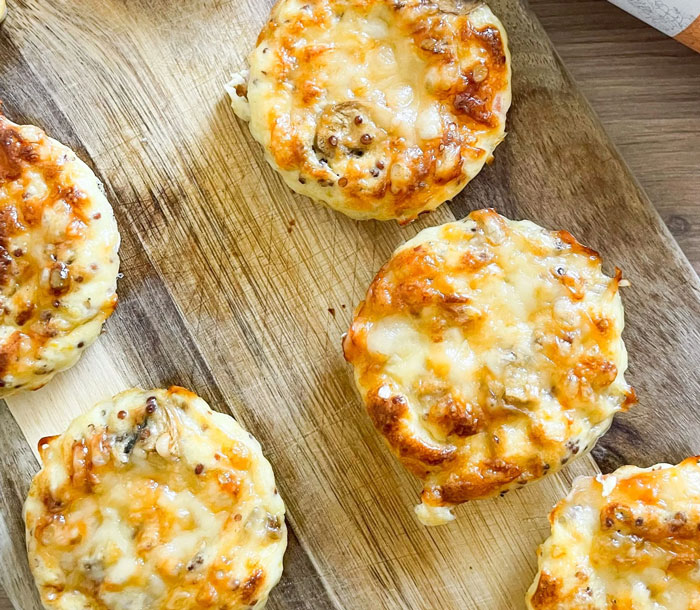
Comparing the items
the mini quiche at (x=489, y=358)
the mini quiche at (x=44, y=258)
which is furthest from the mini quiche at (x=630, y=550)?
the mini quiche at (x=44, y=258)

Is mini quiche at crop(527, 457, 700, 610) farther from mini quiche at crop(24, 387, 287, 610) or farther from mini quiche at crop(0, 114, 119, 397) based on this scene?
mini quiche at crop(0, 114, 119, 397)

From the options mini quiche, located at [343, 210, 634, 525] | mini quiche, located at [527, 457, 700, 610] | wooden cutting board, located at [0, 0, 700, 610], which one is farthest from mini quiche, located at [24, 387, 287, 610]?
mini quiche, located at [527, 457, 700, 610]

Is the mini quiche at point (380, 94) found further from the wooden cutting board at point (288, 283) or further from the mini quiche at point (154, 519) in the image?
the mini quiche at point (154, 519)

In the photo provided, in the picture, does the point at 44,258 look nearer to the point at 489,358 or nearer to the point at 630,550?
the point at 489,358

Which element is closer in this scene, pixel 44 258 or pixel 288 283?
pixel 44 258

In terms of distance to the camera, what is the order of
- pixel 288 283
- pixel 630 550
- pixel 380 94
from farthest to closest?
pixel 288 283 → pixel 380 94 → pixel 630 550

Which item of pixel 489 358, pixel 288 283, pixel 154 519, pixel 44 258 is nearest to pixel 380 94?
pixel 288 283

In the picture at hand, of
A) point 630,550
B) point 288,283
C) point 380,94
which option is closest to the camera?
point 630,550
